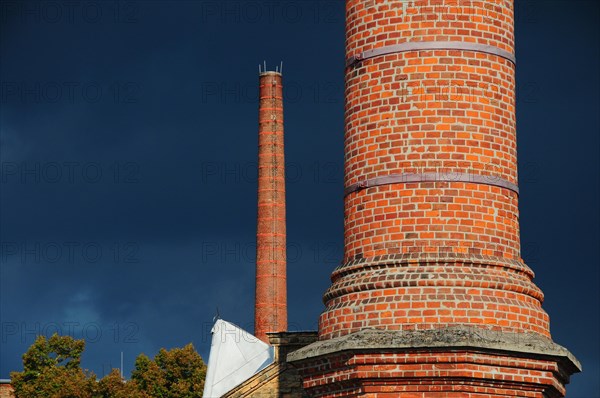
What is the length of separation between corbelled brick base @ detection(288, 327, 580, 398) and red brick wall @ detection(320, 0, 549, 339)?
242mm

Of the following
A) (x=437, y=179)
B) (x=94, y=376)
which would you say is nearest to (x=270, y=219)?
(x=94, y=376)

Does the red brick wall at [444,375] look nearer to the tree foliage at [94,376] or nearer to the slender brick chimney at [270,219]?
the slender brick chimney at [270,219]

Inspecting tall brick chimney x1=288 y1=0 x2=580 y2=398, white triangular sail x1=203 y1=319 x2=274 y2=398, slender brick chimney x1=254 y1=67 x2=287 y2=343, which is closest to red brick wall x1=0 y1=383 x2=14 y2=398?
slender brick chimney x1=254 y1=67 x2=287 y2=343

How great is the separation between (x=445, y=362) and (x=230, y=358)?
10.2 meters

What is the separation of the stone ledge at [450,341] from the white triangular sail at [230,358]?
659 cm

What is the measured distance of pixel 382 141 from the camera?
10.2m

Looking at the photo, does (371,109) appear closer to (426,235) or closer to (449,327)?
(426,235)

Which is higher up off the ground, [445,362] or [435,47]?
[435,47]

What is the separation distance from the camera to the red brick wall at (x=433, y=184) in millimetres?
9703

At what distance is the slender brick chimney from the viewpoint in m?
40.3

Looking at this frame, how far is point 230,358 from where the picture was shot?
19.2 m

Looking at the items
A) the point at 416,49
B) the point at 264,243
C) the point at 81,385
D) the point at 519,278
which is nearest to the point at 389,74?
the point at 416,49

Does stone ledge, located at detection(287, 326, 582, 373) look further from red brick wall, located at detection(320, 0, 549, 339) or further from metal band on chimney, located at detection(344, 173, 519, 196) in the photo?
metal band on chimney, located at detection(344, 173, 519, 196)

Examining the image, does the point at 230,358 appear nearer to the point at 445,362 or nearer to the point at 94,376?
the point at 445,362
